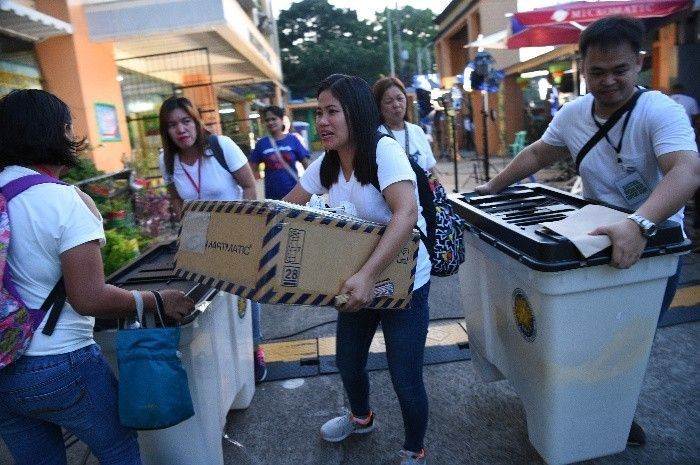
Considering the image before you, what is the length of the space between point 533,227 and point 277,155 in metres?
3.52

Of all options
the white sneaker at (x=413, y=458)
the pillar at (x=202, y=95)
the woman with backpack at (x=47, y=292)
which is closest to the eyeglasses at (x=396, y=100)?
the white sneaker at (x=413, y=458)

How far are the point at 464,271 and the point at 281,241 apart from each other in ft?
4.77

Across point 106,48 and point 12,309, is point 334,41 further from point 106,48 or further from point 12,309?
point 12,309

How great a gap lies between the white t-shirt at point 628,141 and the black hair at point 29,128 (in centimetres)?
210

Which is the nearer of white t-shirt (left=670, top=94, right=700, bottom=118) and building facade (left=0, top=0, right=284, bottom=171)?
building facade (left=0, top=0, right=284, bottom=171)

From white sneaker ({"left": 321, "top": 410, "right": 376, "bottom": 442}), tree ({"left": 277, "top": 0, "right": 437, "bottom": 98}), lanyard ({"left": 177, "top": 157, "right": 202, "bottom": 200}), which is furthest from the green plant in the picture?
tree ({"left": 277, "top": 0, "right": 437, "bottom": 98})

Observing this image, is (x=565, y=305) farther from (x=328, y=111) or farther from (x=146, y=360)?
(x=146, y=360)

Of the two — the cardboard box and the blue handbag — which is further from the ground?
the cardboard box

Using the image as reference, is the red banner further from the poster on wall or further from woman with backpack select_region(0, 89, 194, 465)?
woman with backpack select_region(0, 89, 194, 465)

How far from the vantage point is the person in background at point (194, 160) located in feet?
9.96

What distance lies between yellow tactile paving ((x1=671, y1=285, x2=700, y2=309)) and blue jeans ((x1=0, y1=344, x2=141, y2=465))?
13.0 feet

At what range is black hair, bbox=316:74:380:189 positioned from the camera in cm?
190

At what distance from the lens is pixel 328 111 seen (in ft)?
6.29

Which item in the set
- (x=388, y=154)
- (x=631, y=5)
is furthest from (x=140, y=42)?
(x=388, y=154)
